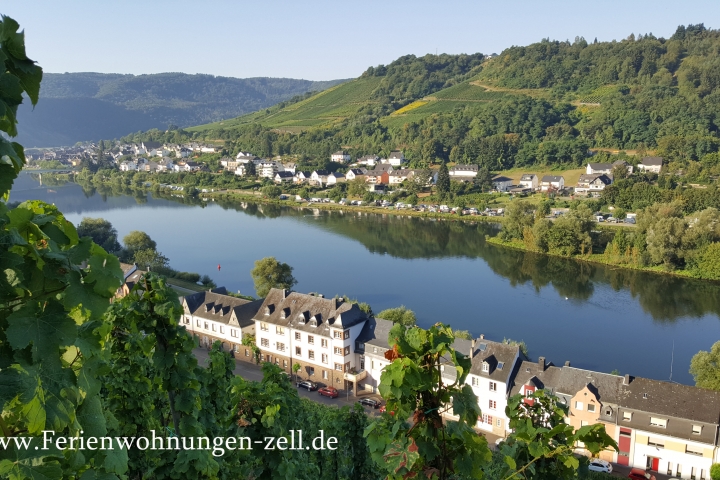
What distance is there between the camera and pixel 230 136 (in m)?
89.2

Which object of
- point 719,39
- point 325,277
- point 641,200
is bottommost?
point 325,277

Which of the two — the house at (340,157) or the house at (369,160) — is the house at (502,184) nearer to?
the house at (369,160)

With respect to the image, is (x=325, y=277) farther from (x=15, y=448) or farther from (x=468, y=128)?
(x=468, y=128)

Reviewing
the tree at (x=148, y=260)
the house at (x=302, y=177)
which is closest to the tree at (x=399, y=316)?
the tree at (x=148, y=260)

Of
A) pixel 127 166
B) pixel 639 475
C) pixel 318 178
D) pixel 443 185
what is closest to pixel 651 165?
pixel 443 185

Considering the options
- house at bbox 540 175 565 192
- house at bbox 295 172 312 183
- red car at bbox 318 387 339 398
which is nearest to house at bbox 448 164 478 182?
house at bbox 540 175 565 192

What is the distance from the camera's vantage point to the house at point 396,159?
62.7 metres

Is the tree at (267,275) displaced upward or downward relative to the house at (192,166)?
downward

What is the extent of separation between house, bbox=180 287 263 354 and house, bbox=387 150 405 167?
151ft

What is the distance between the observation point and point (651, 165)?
4703 cm

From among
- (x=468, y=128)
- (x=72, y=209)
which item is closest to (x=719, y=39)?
(x=468, y=128)

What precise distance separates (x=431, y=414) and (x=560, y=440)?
39.6 inches

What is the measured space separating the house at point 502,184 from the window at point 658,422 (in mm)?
38122

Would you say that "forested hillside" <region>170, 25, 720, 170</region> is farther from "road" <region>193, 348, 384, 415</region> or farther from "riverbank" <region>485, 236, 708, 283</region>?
"road" <region>193, 348, 384, 415</region>
